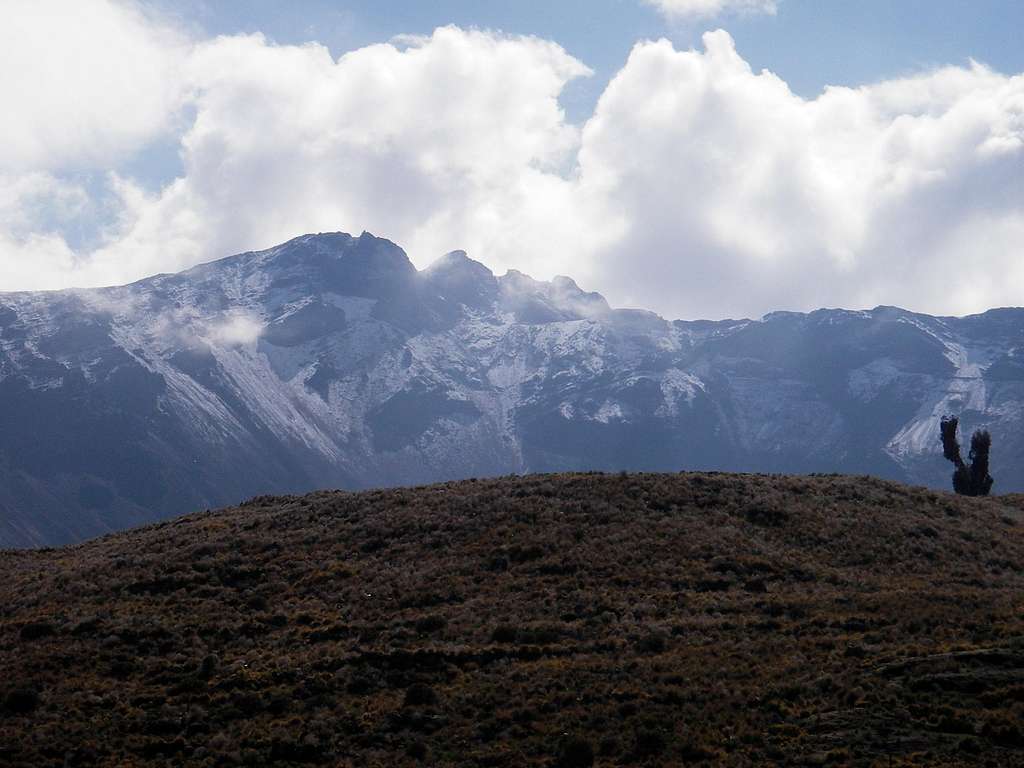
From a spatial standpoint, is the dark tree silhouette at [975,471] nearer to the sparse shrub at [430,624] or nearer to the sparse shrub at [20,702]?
the sparse shrub at [430,624]

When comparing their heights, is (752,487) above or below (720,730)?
above

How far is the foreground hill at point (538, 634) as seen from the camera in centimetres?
3906

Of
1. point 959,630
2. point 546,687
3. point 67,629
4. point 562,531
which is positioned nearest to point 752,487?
point 562,531

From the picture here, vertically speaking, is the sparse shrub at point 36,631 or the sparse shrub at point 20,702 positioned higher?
the sparse shrub at point 36,631

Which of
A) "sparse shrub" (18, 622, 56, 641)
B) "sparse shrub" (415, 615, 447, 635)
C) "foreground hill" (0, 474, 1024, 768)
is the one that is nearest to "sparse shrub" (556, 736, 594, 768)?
"foreground hill" (0, 474, 1024, 768)

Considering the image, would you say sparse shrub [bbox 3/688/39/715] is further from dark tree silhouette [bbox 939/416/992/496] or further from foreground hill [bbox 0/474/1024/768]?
dark tree silhouette [bbox 939/416/992/496]

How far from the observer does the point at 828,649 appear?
46188 millimetres

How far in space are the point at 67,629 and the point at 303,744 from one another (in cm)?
2116

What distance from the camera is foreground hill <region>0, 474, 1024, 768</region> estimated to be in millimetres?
39062

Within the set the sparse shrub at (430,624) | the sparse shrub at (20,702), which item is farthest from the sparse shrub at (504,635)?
the sparse shrub at (20,702)

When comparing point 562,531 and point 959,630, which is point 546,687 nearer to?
point 959,630

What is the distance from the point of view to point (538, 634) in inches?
2004

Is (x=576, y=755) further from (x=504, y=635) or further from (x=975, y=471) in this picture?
(x=975, y=471)

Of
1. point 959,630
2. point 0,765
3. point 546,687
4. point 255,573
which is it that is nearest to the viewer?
point 0,765
